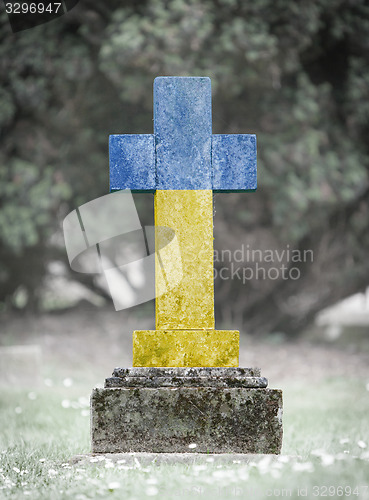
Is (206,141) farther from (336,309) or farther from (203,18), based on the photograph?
(336,309)

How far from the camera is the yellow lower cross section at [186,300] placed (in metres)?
3.52

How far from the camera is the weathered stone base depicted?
3.28 meters

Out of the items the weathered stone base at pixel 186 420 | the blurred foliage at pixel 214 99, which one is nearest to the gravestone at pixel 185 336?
the weathered stone base at pixel 186 420

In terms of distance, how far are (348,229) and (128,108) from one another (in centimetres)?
415

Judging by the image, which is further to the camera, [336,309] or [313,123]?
[336,309]

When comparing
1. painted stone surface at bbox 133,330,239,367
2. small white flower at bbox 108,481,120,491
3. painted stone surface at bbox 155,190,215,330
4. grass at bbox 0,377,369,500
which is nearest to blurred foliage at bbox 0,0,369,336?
grass at bbox 0,377,369,500

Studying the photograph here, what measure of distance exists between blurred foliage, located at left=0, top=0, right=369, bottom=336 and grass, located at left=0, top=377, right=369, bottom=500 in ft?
12.9

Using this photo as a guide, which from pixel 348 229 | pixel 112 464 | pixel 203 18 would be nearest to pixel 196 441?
pixel 112 464

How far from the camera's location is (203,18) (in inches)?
299

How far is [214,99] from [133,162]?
16.3 feet

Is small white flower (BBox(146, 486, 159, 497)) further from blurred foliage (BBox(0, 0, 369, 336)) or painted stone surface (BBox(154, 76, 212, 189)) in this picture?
blurred foliage (BBox(0, 0, 369, 336))

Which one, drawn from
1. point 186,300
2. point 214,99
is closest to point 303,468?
point 186,300

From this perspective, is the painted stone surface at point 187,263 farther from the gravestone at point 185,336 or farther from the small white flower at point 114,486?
the small white flower at point 114,486

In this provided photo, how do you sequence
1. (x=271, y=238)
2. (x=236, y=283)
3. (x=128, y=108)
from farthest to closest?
(x=236, y=283) < (x=271, y=238) < (x=128, y=108)
